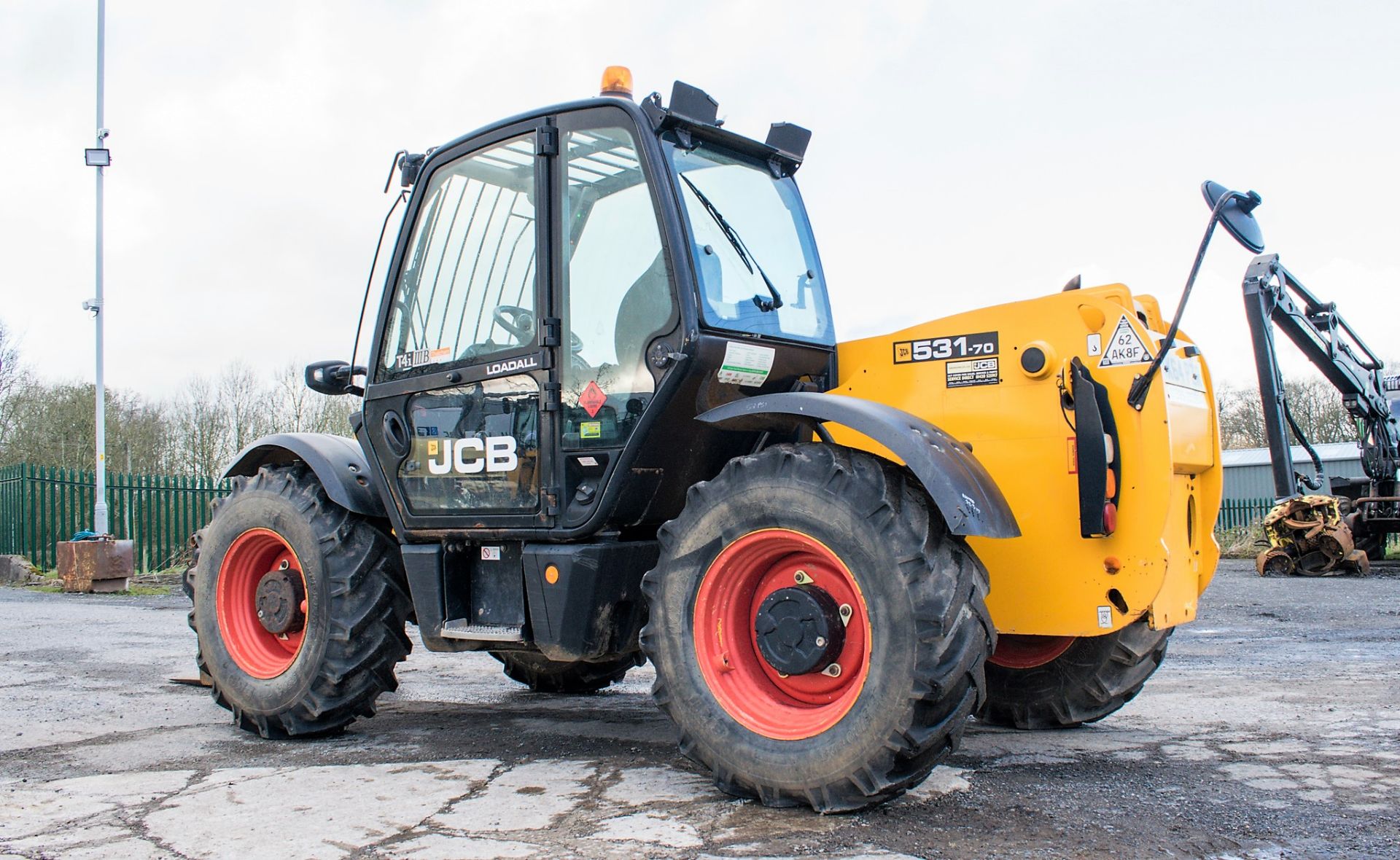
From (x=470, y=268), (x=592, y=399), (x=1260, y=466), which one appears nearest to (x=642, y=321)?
(x=592, y=399)

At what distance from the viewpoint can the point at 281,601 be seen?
5.12 metres

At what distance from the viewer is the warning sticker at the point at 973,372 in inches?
163

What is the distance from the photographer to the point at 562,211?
4520 millimetres

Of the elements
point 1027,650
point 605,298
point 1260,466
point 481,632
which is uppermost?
point 605,298

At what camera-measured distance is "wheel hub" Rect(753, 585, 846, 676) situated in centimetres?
361

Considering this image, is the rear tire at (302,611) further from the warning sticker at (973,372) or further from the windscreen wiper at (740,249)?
the warning sticker at (973,372)

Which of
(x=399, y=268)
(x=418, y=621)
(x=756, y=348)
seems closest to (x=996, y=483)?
(x=756, y=348)

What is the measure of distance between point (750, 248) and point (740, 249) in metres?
0.12

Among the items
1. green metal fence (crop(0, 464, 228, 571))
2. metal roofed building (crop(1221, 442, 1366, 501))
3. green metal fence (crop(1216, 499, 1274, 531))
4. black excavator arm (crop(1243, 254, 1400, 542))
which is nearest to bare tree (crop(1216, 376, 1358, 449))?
→ metal roofed building (crop(1221, 442, 1366, 501))

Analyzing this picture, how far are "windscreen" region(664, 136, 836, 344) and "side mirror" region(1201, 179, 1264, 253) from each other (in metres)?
1.56

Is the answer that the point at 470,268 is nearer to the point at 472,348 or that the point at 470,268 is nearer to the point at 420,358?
the point at 472,348

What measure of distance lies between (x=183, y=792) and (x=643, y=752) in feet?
5.56

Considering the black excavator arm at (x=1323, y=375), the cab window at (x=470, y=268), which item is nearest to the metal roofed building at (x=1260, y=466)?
the black excavator arm at (x=1323, y=375)

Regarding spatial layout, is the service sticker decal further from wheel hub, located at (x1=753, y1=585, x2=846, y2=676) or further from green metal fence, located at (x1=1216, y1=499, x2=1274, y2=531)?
green metal fence, located at (x1=1216, y1=499, x2=1274, y2=531)
